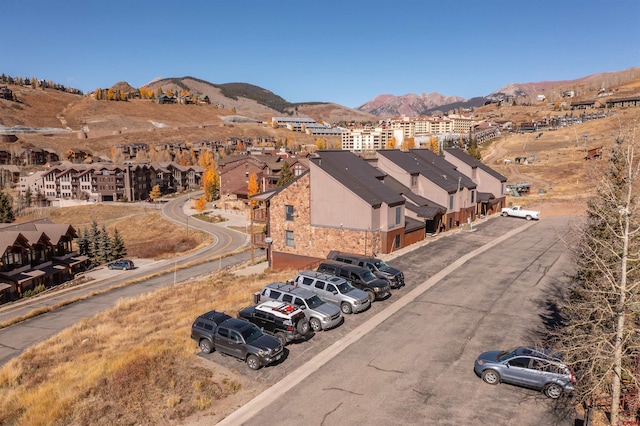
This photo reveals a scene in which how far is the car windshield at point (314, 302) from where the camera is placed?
22.9 meters

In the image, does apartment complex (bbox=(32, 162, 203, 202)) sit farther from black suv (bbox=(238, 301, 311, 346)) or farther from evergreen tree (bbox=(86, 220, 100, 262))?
black suv (bbox=(238, 301, 311, 346))

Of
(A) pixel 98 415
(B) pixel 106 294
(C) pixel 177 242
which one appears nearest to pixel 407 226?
(A) pixel 98 415

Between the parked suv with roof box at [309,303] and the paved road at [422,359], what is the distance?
0.63 metres

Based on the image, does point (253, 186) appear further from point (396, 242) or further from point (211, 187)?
point (396, 242)

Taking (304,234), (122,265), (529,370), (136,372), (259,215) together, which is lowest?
(122,265)

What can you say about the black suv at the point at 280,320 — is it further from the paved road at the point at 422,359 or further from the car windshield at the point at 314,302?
the car windshield at the point at 314,302

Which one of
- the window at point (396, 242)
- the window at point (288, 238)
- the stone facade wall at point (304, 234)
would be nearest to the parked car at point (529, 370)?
the stone facade wall at point (304, 234)

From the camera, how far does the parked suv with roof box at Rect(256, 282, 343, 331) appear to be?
72.8 ft

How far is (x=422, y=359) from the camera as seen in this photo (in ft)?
63.6

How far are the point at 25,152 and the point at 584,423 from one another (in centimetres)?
19960

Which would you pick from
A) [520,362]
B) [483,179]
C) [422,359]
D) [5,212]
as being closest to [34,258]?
[5,212]

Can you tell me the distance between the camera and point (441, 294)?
1097 inches

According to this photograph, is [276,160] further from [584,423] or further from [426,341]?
[584,423]

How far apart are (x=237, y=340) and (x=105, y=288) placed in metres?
41.9
